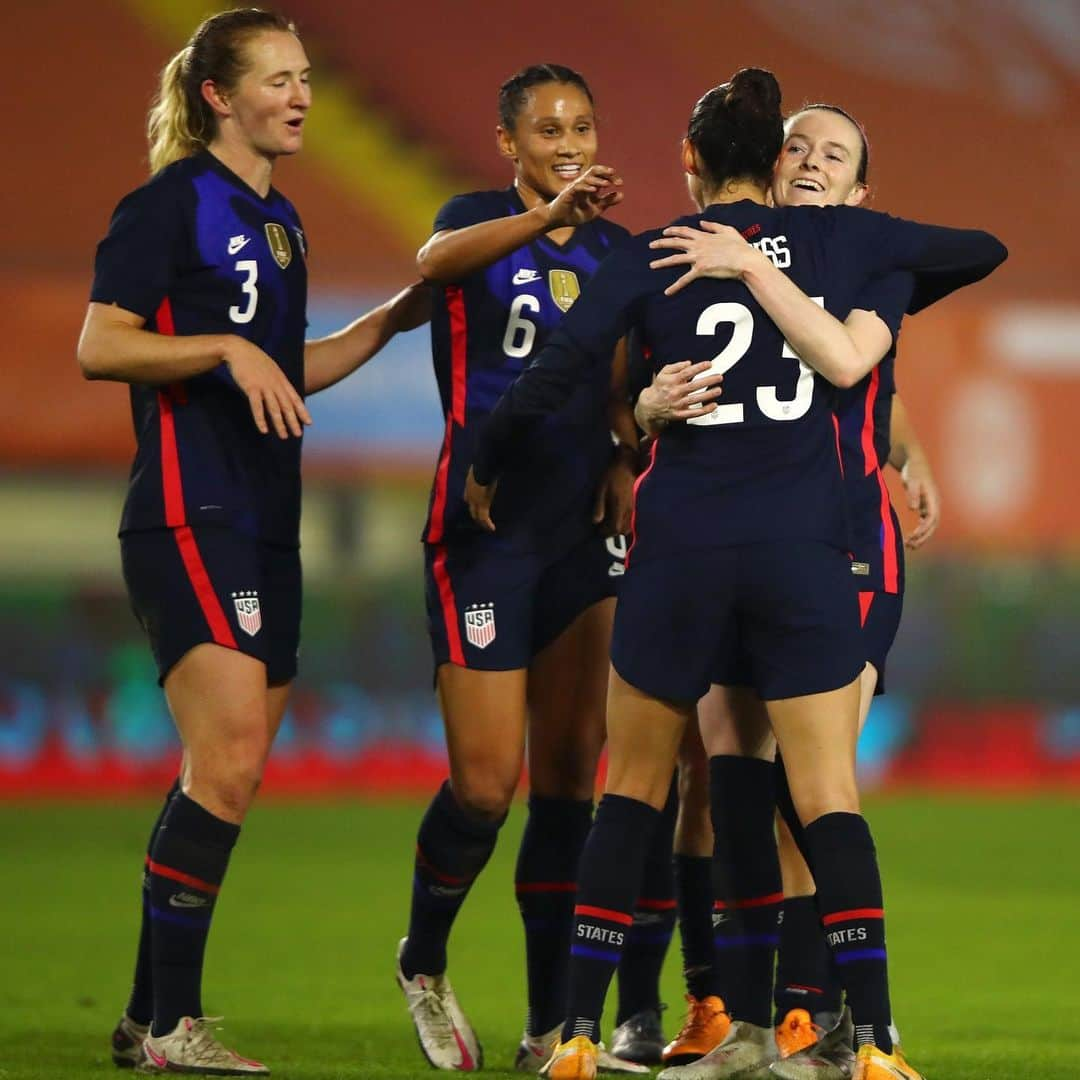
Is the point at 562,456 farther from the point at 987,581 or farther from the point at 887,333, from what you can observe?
the point at 987,581

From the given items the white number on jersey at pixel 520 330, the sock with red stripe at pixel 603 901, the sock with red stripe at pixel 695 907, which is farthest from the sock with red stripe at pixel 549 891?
the white number on jersey at pixel 520 330

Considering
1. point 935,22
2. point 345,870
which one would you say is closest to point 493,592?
point 345,870

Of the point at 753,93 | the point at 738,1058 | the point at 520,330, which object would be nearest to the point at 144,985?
the point at 738,1058

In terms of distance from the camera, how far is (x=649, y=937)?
13.7ft

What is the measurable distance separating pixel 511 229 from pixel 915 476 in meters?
1.26

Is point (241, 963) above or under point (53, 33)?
under

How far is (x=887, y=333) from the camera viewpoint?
11.6 feet

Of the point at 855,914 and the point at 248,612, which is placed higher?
the point at 248,612

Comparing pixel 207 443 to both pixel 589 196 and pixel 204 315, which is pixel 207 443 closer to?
pixel 204 315

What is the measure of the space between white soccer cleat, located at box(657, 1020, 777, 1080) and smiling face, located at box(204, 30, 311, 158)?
1978 millimetres

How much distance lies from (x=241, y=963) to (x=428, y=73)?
28.6ft

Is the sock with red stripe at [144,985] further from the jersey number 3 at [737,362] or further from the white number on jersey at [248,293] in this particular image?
the jersey number 3 at [737,362]

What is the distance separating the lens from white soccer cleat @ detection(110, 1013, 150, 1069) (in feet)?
12.9

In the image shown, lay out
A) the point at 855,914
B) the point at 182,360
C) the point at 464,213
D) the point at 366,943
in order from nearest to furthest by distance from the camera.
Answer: the point at 855,914 < the point at 182,360 < the point at 464,213 < the point at 366,943
